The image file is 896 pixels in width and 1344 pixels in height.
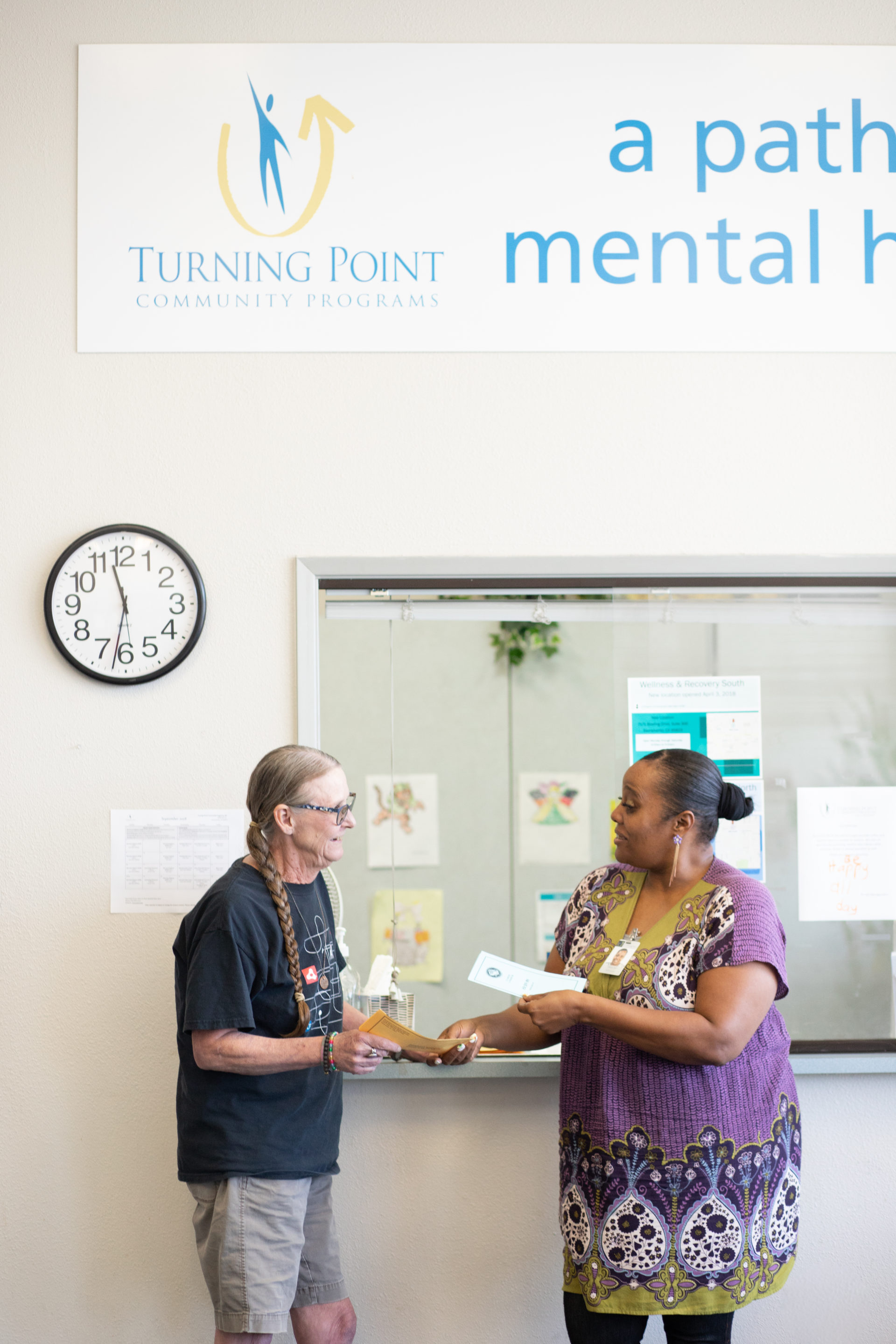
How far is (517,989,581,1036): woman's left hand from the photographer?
5.88ft

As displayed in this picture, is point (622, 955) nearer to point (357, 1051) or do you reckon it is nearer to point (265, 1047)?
point (357, 1051)

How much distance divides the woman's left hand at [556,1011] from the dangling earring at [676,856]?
292mm

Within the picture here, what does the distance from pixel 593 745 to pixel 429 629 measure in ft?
1.61

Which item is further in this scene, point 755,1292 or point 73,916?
point 73,916

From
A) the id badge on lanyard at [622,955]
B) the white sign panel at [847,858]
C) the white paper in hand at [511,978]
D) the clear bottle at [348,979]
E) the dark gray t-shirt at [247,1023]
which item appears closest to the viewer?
the dark gray t-shirt at [247,1023]

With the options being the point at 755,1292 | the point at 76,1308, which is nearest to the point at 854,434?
the point at 755,1292

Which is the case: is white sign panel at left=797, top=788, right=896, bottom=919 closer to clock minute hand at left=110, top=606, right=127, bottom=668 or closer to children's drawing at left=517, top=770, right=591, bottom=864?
children's drawing at left=517, top=770, right=591, bottom=864

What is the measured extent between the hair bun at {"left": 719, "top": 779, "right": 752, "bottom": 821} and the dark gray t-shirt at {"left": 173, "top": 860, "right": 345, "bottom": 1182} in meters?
0.82

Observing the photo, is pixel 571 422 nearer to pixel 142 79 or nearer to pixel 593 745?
pixel 593 745

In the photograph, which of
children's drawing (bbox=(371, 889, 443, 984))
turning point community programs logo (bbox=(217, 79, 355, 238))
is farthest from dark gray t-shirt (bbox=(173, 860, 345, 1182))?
turning point community programs logo (bbox=(217, 79, 355, 238))

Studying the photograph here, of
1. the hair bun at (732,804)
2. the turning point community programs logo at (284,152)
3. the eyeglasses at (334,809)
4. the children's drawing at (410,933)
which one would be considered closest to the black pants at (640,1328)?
the children's drawing at (410,933)

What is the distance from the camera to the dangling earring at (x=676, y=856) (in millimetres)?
1885

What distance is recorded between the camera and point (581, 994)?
1.80 m

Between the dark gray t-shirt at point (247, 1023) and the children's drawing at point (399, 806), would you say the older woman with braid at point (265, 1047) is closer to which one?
the dark gray t-shirt at point (247, 1023)
